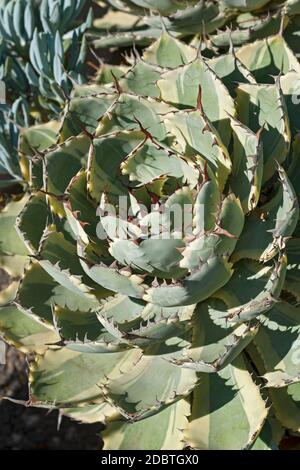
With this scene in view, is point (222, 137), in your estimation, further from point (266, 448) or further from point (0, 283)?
point (0, 283)

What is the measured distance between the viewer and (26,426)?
2295 mm

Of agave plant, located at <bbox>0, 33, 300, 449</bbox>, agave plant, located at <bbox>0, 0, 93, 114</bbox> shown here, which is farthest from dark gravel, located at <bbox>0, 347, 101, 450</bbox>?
agave plant, located at <bbox>0, 0, 93, 114</bbox>

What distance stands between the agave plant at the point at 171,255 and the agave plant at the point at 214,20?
105 millimetres

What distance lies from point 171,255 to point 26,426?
1339 mm

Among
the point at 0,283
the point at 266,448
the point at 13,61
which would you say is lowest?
the point at 0,283

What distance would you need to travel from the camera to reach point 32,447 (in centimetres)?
227

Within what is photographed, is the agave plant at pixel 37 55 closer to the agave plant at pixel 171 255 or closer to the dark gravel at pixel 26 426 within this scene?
the agave plant at pixel 171 255

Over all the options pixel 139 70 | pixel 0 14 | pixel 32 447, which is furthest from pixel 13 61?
pixel 32 447

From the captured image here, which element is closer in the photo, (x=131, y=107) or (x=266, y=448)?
(x=131, y=107)

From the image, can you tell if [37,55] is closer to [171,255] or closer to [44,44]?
[44,44]

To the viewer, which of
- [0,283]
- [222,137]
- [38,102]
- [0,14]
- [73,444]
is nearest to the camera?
[222,137]

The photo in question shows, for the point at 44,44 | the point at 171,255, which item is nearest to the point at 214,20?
the point at 44,44

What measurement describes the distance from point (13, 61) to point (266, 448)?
116cm

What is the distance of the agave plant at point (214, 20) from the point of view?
4.93 ft
